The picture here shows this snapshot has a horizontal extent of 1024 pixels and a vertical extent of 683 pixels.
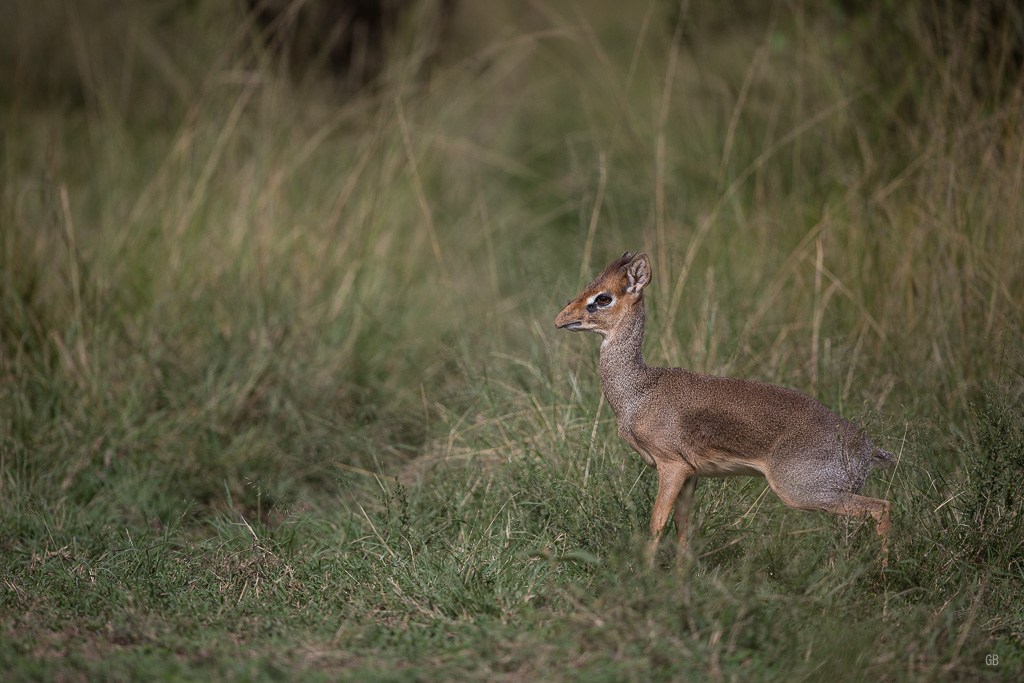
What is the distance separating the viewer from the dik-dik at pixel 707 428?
3.20m

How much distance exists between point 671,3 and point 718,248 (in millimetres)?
1909

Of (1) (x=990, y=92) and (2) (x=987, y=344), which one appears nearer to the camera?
(2) (x=987, y=344)

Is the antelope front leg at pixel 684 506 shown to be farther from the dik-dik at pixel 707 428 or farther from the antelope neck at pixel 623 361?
the antelope neck at pixel 623 361

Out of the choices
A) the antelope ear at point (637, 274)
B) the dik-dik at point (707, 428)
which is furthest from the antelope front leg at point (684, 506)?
the antelope ear at point (637, 274)

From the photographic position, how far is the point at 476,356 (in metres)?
4.97

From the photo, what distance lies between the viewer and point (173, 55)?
25.5ft

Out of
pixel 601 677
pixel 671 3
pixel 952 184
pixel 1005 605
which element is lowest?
pixel 1005 605

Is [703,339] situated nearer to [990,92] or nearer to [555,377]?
[555,377]

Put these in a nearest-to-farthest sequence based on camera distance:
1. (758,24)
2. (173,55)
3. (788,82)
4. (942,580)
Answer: (942,580) → (788,82) → (758,24) → (173,55)

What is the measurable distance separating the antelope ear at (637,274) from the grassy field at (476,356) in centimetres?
72

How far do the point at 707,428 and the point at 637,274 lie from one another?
59cm

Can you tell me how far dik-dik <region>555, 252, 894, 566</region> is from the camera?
126 inches

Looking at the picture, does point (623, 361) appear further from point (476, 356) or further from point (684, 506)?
point (476, 356)

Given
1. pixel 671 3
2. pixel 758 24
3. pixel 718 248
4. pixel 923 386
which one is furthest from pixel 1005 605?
pixel 758 24
